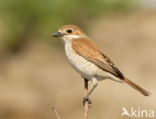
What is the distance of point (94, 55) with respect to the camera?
5.00 meters

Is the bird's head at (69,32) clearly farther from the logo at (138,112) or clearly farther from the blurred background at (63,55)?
the blurred background at (63,55)

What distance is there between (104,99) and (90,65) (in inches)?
187

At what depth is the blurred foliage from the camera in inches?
468

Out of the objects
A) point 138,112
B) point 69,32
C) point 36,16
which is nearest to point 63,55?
point 36,16

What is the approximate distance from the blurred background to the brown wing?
421 centimetres

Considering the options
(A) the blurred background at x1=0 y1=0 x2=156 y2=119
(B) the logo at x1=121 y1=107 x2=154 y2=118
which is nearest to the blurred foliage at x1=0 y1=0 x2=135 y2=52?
(A) the blurred background at x1=0 y1=0 x2=156 y2=119

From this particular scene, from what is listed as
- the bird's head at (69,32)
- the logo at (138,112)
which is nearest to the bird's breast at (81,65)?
the bird's head at (69,32)

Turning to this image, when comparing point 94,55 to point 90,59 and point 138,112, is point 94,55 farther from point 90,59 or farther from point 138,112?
point 138,112

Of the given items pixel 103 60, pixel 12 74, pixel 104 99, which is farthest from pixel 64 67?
pixel 103 60

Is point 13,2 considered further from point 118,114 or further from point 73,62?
point 73,62

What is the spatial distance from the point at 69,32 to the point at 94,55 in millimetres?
396

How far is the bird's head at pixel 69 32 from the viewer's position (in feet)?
16.4

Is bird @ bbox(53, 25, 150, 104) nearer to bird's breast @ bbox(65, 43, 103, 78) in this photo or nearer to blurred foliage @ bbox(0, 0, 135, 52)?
bird's breast @ bbox(65, 43, 103, 78)

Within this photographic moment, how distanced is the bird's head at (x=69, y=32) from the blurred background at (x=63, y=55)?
4270 millimetres
